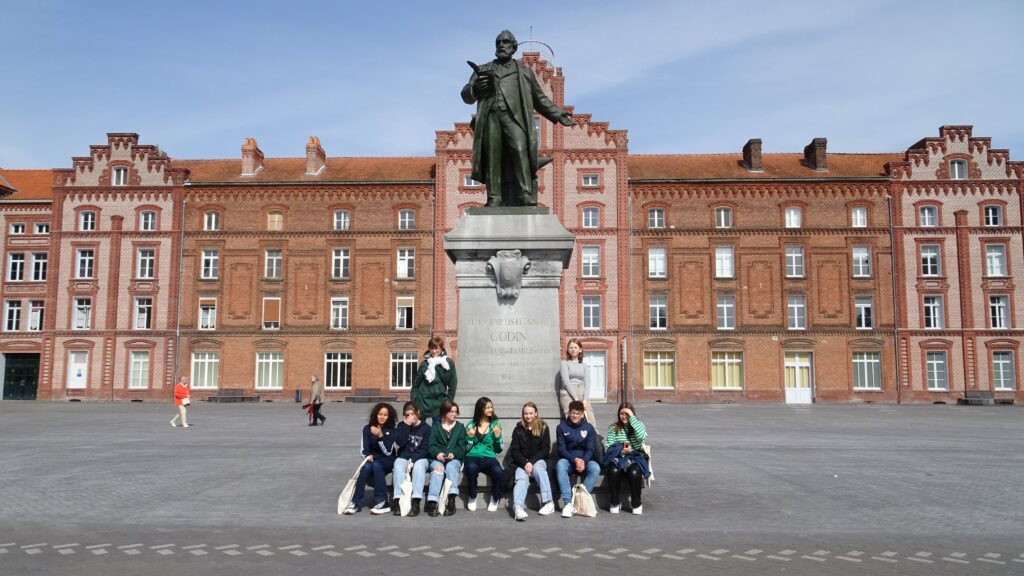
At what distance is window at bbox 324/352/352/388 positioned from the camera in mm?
44188

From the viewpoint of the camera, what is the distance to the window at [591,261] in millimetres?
44094

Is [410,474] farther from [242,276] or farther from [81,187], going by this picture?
[81,187]

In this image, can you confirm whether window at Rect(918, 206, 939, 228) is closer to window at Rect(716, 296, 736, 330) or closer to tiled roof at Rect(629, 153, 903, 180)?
tiled roof at Rect(629, 153, 903, 180)

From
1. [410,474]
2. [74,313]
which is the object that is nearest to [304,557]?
[410,474]

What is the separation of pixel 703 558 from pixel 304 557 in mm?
3522

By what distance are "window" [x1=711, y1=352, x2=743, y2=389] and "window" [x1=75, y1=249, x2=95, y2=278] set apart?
125 feet

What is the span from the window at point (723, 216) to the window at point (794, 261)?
3757 millimetres

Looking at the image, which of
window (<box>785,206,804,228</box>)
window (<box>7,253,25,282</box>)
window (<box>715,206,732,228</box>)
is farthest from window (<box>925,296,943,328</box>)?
window (<box>7,253,25,282</box>)

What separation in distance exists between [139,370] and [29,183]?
1679cm

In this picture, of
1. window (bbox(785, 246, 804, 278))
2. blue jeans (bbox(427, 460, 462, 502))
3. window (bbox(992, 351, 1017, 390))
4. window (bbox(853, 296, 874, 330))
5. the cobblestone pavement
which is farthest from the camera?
window (bbox(785, 246, 804, 278))

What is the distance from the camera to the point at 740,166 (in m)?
46.4

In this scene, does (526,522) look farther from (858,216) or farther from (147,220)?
(147,220)

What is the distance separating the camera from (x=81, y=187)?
151 feet

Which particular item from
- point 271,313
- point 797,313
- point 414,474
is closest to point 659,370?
point 797,313
